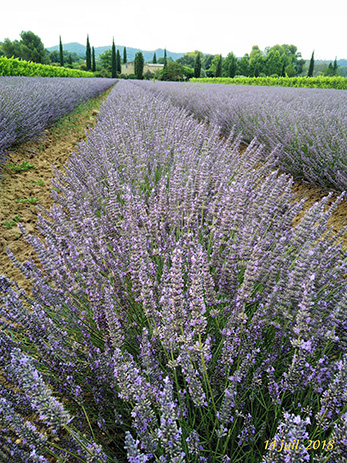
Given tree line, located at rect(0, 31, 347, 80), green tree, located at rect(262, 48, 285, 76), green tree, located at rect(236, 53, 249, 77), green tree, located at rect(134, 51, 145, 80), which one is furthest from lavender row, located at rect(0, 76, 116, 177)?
green tree, located at rect(236, 53, 249, 77)

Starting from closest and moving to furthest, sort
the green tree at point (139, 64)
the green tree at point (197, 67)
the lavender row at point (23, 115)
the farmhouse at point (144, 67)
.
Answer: the lavender row at point (23, 115) < the green tree at point (197, 67) < the green tree at point (139, 64) < the farmhouse at point (144, 67)

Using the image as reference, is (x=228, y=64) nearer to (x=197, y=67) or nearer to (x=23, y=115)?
(x=197, y=67)

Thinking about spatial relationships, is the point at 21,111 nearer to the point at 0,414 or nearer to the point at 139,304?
the point at 139,304

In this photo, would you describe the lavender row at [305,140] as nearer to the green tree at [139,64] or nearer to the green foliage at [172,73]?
the green foliage at [172,73]

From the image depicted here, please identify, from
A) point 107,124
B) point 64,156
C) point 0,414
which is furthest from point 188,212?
point 64,156

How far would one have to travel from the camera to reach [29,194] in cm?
402

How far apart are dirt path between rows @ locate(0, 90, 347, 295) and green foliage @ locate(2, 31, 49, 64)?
43.8 metres

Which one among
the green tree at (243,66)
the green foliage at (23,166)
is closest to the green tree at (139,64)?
the green tree at (243,66)

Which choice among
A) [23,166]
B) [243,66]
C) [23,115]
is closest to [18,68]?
[23,115]

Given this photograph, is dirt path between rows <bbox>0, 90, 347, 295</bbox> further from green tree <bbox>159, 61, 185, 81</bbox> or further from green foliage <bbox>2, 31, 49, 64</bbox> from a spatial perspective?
green foliage <bbox>2, 31, 49, 64</bbox>

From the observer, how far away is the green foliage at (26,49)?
4078 centimetres

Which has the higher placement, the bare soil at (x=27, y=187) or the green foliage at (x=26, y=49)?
the green foliage at (x=26, y=49)

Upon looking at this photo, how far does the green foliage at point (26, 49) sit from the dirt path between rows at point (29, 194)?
4379 cm

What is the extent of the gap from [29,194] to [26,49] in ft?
162
